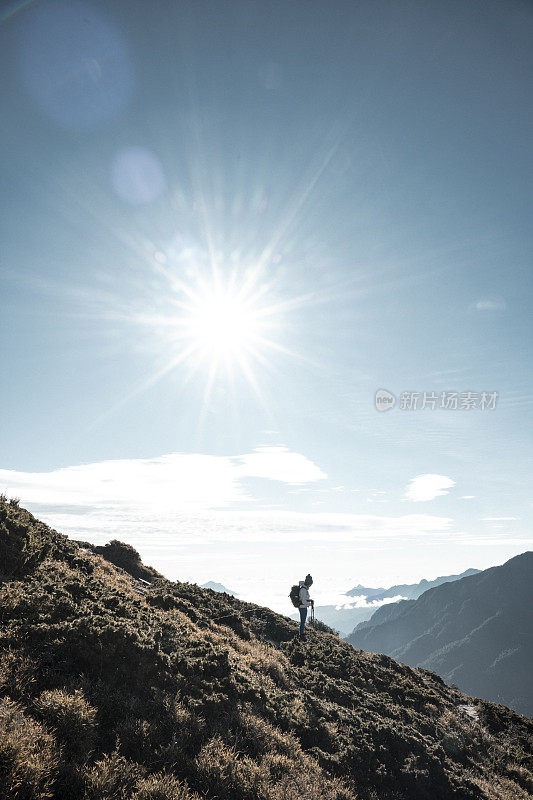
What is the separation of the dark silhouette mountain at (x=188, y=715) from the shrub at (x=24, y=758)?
19mm

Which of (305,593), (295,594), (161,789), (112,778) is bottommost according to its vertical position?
(161,789)

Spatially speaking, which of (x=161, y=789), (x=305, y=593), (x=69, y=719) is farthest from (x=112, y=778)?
(x=305, y=593)

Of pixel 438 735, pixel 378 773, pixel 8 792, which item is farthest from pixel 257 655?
pixel 8 792

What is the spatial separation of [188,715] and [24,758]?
3.77m

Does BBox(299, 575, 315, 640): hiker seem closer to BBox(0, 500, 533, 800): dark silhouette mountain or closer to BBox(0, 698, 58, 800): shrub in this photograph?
BBox(0, 500, 533, 800): dark silhouette mountain

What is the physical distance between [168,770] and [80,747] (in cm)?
169

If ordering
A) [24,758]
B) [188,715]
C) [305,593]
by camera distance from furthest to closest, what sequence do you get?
[305,593]
[188,715]
[24,758]

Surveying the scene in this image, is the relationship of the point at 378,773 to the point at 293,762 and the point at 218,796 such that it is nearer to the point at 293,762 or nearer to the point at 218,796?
the point at 293,762

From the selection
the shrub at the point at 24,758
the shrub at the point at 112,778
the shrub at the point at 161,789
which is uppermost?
the shrub at the point at 24,758

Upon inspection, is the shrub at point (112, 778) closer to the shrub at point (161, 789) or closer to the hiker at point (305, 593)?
the shrub at point (161, 789)

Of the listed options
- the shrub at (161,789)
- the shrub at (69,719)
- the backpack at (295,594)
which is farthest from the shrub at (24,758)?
the backpack at (295,594)

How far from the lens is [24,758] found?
576 cm

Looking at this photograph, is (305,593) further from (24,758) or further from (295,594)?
(24,758)

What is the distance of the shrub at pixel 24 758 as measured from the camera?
5477mm
